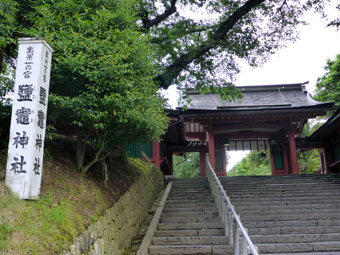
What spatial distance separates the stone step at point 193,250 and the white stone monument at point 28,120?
3110mm

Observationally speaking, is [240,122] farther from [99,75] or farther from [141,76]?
[99,75]

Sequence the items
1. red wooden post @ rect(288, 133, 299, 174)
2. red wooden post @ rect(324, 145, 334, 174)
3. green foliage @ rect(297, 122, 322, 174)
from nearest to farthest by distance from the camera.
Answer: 1. red wooden post @ rect(288, 133, 299, 174)
2. red wooden post @ rect(324, 145, 334, 174)
3. green foliage @ rect(297, 122, 322, 174)

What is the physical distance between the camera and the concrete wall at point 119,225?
4.75 meters

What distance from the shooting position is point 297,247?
6430mm

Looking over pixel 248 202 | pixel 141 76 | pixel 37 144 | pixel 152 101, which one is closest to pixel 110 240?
pixel 37 144

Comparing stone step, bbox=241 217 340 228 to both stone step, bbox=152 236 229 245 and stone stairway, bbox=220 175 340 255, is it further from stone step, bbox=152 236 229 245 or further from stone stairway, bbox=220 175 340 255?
stone step, bbox=152 236 229 245

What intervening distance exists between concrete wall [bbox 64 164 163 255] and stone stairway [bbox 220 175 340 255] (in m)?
2.81

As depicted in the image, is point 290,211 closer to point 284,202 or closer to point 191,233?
point 284,202

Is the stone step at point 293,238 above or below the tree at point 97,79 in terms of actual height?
below

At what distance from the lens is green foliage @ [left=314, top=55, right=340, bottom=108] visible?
20875mm

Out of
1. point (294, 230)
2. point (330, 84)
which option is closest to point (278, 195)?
point (294, 230)

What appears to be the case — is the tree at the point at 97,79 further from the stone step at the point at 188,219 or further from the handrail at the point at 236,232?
the stone step at the point at 188,219

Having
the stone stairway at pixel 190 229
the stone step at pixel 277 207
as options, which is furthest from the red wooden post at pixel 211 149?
the stone step at pixel 277 207

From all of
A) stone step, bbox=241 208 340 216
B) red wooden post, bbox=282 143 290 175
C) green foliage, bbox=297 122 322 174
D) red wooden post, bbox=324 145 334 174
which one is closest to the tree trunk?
stone step, bbox=241 208 340 216
